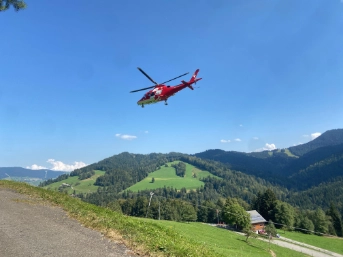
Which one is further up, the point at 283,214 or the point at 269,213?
the point at 283,214

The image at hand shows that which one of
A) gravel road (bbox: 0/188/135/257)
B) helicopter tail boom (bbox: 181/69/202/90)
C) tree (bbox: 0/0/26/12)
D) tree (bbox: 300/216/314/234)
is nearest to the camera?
gravel road (bbox: 0/188/135/257)

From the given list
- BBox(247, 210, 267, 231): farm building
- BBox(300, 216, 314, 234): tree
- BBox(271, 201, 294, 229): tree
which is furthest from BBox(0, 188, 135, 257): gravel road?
BBox(300, 216, 314, 234): tree

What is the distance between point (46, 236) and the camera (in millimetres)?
8891

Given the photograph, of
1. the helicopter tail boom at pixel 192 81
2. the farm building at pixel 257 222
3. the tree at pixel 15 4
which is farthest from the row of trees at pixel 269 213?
the tree at pixel 15 4

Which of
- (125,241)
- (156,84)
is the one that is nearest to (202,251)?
(125,241)

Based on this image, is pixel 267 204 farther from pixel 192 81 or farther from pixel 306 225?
pixel 192 81

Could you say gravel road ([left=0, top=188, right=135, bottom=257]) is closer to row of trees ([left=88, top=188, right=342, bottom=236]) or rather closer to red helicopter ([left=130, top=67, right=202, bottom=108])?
red helicopter ([left=130, top=67, right=202, bottom=108])

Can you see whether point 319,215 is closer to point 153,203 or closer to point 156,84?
point 153,203

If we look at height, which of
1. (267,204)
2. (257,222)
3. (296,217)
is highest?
(267,204)

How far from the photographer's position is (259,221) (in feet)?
307

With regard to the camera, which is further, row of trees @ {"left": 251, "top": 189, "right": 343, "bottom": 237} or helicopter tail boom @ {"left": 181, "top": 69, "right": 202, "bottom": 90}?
row of trees @ {"left": 251, "top": 189, "right": 343, "bottom": 237}

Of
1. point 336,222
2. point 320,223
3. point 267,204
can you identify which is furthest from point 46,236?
point 336,222

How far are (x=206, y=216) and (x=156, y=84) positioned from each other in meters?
104

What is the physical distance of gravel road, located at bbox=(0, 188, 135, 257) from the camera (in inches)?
300
